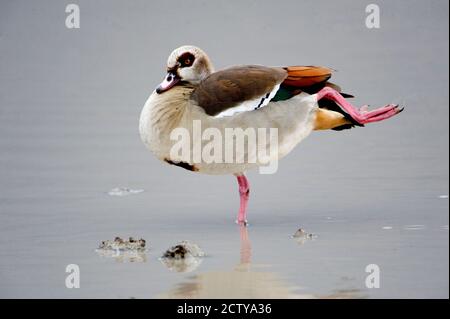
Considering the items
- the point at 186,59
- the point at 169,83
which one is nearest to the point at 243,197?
the point at 169,83

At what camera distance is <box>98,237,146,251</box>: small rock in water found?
863cm

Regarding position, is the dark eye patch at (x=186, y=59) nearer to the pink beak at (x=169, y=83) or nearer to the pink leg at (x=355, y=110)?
the pink beak at (x=169, y=83)

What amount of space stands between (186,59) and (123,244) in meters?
2.01

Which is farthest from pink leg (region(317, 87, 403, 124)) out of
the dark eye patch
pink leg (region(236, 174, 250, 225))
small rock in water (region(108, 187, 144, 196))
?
small rock in water (region(108, 187, 144, 196))

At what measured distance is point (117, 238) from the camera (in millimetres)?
8727

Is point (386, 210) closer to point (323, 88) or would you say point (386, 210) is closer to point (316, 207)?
point (316, 207)

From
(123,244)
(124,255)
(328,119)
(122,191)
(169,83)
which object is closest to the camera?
(124,255)

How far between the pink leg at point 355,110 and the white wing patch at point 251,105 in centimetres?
60

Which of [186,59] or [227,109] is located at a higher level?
[186,59]

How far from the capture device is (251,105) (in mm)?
9477

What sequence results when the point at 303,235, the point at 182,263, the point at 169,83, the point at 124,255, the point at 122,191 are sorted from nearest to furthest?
1. the point at 182,263
2. the point at 124,255
3. the point at 303,235
4. the point at 169,83
5. the point at 122,191

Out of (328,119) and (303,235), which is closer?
(303,235)

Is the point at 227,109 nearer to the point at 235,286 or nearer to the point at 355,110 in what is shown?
the point at 355,110

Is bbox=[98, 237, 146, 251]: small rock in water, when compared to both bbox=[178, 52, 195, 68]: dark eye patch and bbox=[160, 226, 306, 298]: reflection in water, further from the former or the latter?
bbox=[178, 52, 195, 68]: dark eye patch
